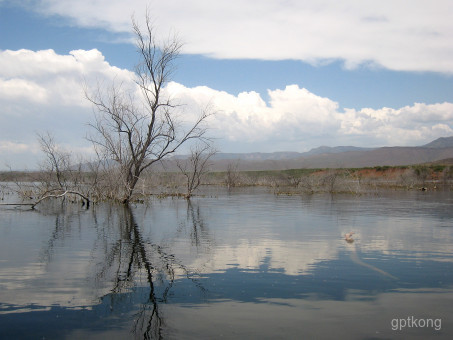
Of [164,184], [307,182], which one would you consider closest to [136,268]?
[307,182]

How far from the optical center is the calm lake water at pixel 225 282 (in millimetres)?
6980

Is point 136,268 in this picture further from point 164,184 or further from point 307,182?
point 164,184

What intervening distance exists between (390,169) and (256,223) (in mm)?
72075

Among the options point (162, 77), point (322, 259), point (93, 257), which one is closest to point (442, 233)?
point (322, 259)

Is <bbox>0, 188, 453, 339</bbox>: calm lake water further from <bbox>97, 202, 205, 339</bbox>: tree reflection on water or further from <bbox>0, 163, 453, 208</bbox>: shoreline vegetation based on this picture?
<bbox>0, 163, 453, 208</bbox>: shoreline vegetation

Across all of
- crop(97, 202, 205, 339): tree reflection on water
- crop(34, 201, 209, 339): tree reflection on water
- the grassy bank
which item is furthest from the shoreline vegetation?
crop(97, 202, 205, 339): tree reflection on water

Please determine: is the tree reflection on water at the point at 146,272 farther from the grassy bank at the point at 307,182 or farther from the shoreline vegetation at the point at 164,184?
the grassy bank at the point at 307,182

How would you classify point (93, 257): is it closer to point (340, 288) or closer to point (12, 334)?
point (12, 334)

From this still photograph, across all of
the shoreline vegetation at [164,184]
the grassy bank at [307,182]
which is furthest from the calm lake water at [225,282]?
the grassy bank at [307,182]

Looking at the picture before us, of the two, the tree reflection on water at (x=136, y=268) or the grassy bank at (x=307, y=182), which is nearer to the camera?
the tree reflection on water at (x=136, y=268)

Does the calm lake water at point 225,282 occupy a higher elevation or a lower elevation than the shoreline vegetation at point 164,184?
lower

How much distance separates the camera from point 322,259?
11.8 meters

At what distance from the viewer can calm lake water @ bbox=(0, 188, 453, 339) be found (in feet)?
22.9

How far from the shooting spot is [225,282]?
31.2 ft
